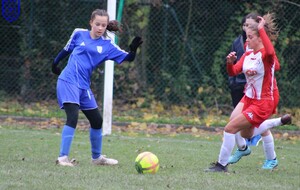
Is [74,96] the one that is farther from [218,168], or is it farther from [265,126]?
[265,126]

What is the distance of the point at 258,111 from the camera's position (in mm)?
7168

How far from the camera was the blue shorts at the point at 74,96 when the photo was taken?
289 inches

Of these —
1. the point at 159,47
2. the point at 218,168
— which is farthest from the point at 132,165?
the point at 159,47

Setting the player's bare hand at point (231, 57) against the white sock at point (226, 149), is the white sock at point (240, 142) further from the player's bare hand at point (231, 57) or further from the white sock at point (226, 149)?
the player's bare hand at point (231, 57)

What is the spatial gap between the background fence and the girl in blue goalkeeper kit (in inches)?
228

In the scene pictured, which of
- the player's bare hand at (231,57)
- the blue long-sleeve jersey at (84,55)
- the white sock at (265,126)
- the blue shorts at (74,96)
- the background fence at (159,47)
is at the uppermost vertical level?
the player's bare hand at (231,57)

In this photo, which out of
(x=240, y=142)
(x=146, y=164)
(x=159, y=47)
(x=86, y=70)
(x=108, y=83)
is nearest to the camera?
(x=146, y=164)

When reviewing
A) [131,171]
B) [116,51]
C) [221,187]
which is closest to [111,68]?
[116,51]

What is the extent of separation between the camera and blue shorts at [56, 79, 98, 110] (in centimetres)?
735

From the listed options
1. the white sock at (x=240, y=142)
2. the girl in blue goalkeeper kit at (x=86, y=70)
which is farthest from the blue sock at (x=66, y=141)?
the white sock at (x=240, y=142)

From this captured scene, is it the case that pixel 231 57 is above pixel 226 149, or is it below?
above

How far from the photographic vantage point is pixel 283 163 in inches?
329

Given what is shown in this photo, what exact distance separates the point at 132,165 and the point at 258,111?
1454 mm

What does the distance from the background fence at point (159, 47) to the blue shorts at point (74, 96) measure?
585 cm
